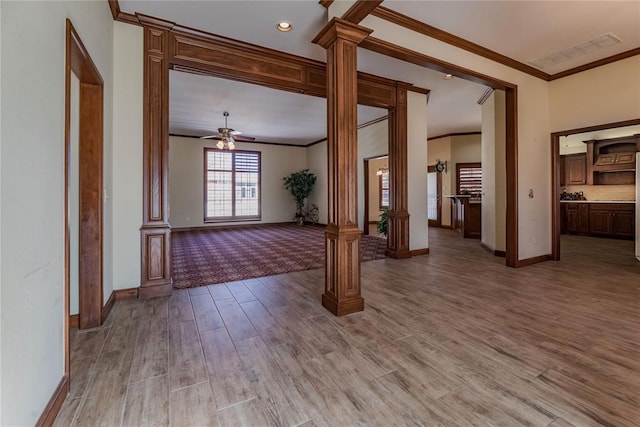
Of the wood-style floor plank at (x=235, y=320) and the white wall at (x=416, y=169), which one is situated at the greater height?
the white wall at (x=416, y=169)

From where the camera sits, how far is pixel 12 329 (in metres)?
1.11

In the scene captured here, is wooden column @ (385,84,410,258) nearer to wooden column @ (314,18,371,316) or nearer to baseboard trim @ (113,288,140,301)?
wooden column @ (314,18,371,316)

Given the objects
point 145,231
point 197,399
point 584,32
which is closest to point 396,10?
point 584,32

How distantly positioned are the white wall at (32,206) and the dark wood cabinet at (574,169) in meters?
10.7

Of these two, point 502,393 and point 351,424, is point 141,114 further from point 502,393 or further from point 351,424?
point 502,393

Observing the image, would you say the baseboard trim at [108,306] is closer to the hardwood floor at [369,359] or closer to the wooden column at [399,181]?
the hardwood floor at [369,359]

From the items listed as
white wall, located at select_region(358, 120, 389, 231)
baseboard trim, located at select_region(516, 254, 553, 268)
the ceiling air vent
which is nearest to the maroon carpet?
white wall, located at select_region(358, 120, 389, 231)

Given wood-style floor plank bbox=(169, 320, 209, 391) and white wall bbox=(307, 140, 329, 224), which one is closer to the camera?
wood-style floor plank bbox=(169, 320, 209, 391)

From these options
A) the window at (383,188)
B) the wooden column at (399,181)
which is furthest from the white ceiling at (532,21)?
the window at (383,188)

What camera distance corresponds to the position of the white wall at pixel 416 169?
5.30 meters

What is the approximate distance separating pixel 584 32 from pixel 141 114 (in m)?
5.16

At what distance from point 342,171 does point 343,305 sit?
123cm

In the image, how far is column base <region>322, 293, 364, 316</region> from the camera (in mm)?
2648

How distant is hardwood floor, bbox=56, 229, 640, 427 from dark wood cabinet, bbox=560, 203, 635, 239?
495 cm
